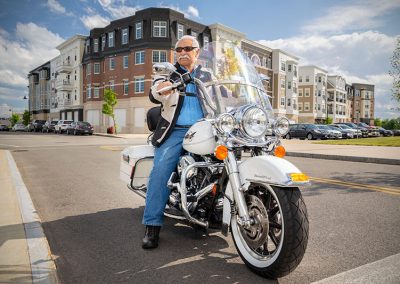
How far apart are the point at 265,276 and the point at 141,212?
252 cm

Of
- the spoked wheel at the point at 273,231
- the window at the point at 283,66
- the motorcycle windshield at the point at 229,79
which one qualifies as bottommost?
the spoked wheel at the point at 273,231

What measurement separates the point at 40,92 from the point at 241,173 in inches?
3353

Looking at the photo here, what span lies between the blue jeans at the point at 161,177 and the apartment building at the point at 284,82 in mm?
58225

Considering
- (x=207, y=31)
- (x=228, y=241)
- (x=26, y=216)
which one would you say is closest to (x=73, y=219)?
(x=26, y=216)

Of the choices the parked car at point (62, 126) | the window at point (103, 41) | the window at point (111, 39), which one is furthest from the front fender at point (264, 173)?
the window at point (103, 41)

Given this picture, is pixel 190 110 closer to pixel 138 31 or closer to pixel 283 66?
pixel 138 31

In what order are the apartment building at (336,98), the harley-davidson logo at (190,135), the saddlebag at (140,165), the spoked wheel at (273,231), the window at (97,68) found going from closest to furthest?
the spoked wheel at (273,231) < the harley-davidson logo at (190,135) < the saddlebag at (140,165) < the window at (97,68) < the apartment building at (336,98)

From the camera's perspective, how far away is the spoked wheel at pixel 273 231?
231cm

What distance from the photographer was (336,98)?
83875mm

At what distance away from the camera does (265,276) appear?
251 cm

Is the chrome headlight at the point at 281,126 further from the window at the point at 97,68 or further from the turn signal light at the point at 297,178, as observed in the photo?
the window at the point at 97,68

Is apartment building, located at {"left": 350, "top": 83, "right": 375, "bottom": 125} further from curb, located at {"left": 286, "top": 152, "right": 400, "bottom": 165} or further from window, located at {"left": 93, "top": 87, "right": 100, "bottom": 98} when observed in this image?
curb, located at {"left": 286, "top": 152, "right": 400, "bottom": 165}

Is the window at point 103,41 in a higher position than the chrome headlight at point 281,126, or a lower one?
higher

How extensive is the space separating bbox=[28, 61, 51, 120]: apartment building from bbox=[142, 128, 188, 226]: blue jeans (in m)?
79.4
